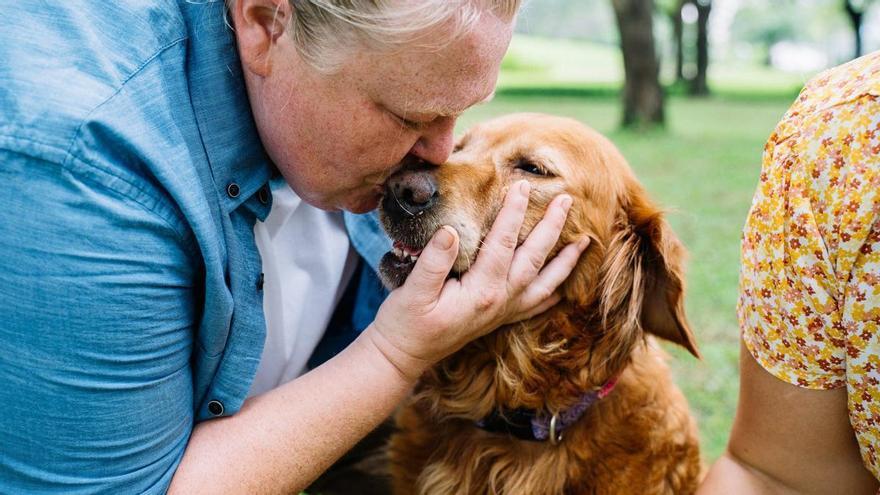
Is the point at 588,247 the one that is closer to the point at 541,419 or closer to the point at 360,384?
the point at 541,419

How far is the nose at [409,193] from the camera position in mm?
2244

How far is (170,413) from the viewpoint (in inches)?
75.1

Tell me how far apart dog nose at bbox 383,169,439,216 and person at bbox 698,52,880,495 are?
82 centimetres

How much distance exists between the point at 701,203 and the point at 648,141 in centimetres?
556

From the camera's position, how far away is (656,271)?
101 inches

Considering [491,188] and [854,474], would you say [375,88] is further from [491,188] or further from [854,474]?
[854,474]

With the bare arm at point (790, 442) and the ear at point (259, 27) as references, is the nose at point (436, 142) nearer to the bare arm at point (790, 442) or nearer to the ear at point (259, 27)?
the ear at point (259, 27)

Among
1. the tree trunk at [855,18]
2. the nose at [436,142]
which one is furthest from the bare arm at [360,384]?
the tree trunk at [855,18]

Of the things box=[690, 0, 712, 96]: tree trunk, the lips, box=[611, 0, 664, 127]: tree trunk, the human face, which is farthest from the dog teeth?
box=[690, 0, 712, 96]: tree trunk

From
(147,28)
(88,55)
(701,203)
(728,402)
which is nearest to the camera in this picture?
(88,55)

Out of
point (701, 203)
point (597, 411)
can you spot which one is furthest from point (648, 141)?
point (597, 411)

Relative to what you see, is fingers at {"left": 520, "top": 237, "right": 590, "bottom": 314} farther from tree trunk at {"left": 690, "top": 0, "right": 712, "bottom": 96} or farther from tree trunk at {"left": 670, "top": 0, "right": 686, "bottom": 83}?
tree trunk at {"left": 670, "top": 0, "right": 686, "bottom": 83}

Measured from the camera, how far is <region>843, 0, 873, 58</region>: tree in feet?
104

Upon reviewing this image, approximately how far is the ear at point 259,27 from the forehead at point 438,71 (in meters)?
0.20
